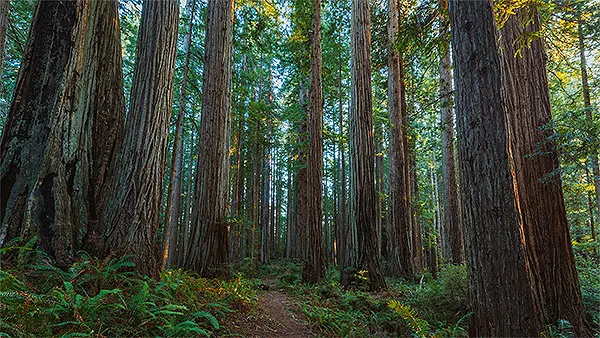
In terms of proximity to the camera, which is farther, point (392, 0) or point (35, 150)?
point (392, 0)

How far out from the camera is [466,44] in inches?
123

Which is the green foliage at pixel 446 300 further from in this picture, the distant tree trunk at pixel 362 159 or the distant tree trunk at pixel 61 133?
the distant tree trunk at pixel 61 133

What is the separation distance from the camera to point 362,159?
752cm

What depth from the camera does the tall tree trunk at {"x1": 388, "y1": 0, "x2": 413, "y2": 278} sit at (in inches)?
387

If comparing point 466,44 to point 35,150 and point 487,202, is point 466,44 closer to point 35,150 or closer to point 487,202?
point 487,202

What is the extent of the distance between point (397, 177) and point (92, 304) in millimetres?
9343

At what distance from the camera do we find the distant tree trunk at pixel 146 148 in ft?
12.2

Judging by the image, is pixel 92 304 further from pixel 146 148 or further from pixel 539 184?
pixel 539 184

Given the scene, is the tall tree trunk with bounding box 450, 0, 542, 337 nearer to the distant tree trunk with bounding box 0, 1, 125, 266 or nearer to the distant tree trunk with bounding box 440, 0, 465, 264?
the distant tree trunk with bounding box 0, 1, 125, 266

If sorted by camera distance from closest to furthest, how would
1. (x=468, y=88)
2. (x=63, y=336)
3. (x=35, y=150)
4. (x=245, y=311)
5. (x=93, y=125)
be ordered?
(x=63, y=336) < (x=468, y=88) < (x=35, y=150) < (x=93, y=125) < (x=245, y=311)

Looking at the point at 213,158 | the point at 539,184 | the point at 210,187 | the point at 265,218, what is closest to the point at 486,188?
the point at 539,184

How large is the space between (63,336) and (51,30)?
11.5 feet

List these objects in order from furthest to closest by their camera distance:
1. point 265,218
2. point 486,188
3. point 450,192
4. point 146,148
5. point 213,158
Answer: point 265,218 → point 450,192 → point 213,158 → point 146,148 → point 486,188

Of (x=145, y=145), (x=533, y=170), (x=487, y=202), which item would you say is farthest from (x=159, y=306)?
(x=533, y=170)
